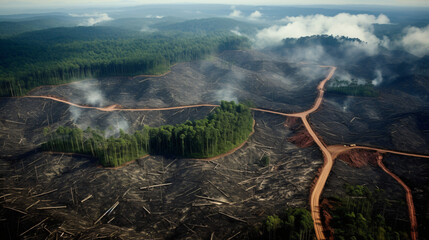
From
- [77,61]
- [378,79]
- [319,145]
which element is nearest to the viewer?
[319,145]

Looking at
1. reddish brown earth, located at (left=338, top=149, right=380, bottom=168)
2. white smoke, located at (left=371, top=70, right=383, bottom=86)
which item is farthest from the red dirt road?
white smoke, located at (left=371, top=70, right=383, bottom=86)

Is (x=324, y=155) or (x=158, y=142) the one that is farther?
(x=158, y=142)

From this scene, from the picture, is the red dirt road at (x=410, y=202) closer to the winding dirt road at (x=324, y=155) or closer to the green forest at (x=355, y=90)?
the winding dirt road at (x=324, y=155)

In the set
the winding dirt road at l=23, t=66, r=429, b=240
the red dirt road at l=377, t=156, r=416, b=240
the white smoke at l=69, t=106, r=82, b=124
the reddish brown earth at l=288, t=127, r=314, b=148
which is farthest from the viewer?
the white smoke at l=69, t=106, r=82, b=124

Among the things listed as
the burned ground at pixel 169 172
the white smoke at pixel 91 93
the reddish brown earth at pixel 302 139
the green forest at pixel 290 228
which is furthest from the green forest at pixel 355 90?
the white smoke at pixel 91 93

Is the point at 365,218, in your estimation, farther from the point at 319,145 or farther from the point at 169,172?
the point at 169,172

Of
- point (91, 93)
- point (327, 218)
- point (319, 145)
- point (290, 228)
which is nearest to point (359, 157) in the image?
point (319, 145)

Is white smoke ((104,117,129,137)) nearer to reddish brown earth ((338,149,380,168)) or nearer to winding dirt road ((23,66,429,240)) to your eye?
winding dirt road ((23,66,429,240))

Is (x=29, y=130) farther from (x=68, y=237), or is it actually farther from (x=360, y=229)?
(x=360, y=229)
